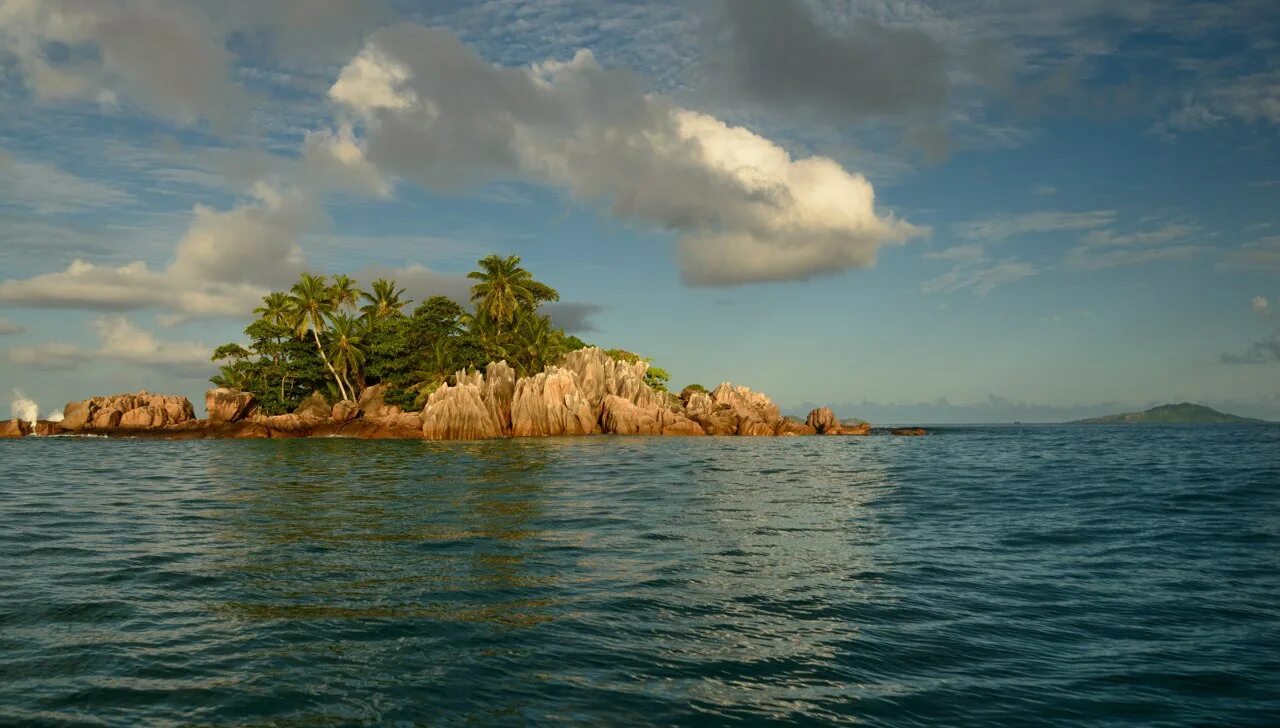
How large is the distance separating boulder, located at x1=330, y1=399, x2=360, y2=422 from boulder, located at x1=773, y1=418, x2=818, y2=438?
159 feet

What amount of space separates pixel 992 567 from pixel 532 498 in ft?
45.2

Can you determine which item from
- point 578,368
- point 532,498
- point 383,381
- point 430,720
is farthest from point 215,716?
point 383,381

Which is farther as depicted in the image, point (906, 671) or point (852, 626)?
point (852, 626)

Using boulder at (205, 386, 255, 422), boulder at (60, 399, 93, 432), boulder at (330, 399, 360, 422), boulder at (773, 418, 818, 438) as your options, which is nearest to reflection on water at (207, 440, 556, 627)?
boulder at (330, 399, 360, 422)

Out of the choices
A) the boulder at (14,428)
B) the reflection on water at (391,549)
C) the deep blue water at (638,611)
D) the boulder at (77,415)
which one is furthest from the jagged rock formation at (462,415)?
the boulder at (14,428)

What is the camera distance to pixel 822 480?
30922 mm

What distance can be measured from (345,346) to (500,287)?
18.2m

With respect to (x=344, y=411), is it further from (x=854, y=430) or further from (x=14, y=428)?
(x=854, y=430)

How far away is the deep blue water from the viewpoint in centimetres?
741

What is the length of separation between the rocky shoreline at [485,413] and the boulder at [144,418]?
0.38ft

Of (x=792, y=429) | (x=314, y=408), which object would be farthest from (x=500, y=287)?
(x=792, y=429)

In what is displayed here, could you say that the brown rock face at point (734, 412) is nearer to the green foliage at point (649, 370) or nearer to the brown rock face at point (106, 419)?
the green foliage at point (649, 370)

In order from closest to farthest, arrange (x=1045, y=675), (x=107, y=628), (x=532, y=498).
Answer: (x=1045, y=675)
(x=107, y=628)
(x=532, y=498)

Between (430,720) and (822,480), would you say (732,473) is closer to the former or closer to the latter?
(822,480)
